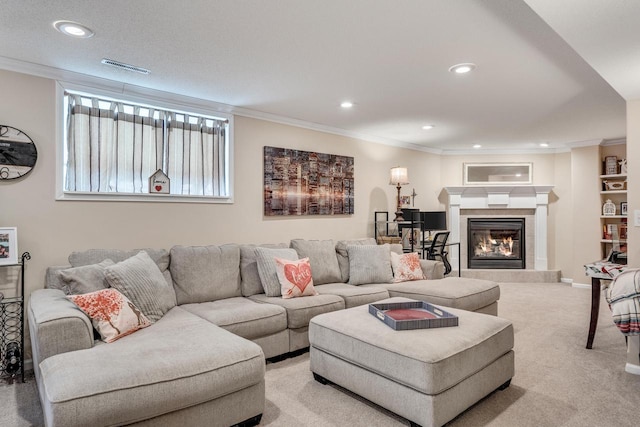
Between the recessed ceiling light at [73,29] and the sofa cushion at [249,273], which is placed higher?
the recessed ceiling light at [73,29]

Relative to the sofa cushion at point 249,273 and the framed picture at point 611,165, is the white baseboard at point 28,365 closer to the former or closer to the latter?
the sofa cushion at point 249,273

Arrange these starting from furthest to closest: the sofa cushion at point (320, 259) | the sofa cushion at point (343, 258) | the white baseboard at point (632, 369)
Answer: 1. the sofa cushion at point (343, 258)
2. the sofa cushion at point (320, 259)
3. the white baseboard at point (632, 369)

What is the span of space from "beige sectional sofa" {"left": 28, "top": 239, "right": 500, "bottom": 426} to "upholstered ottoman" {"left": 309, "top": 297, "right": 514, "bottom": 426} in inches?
22.1

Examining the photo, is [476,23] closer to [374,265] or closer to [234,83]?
[234,83]

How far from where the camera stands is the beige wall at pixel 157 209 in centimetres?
301

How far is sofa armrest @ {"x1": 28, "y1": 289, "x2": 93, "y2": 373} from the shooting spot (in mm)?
2033

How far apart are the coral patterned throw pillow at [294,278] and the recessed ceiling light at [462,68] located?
2090 mm

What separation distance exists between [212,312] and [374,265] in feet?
6.46

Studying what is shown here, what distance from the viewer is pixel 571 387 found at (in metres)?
2.63

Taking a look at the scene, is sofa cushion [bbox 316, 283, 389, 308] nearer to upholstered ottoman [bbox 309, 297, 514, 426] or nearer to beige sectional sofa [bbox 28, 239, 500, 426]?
beige sectional sofa [bbox 28, 239, 500, 426]

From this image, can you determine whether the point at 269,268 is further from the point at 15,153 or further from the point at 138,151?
the point at 15,153

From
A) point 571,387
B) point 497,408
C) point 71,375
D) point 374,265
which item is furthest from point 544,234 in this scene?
point 71,375

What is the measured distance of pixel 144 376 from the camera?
1.80 meters

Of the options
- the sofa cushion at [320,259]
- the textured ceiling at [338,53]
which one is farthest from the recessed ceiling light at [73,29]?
the sofa cushion at [320,259]
